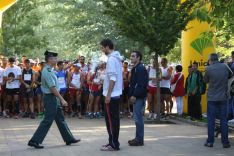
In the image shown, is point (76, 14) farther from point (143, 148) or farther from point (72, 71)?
point (143, 148)

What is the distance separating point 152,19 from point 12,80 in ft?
17.5

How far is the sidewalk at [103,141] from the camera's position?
11.3 meters

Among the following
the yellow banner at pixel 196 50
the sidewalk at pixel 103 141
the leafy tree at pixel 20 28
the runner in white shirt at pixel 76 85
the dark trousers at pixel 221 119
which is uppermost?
the leafy tree at pixel 20 28

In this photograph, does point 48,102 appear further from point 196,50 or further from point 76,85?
point 196,50

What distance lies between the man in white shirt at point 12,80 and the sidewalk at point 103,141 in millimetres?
2005

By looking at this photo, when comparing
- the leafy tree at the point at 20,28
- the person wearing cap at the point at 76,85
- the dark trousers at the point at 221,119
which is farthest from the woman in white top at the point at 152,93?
the leafy tree at the point at 20,28

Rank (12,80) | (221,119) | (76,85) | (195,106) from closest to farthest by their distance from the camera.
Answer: (221,119) → (195,106) → (12,80) → (76,85)

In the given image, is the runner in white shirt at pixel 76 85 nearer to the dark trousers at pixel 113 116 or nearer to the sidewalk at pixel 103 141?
the sidewalk at pixel 103 141

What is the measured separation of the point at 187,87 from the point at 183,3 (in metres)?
2.64

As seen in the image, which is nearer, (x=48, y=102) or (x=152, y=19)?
(x=48, y=102)

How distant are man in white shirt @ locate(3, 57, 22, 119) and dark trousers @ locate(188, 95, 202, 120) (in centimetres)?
579

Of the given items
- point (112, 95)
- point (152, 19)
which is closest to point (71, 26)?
point (152, 19)

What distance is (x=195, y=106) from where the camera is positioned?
18.2 meters

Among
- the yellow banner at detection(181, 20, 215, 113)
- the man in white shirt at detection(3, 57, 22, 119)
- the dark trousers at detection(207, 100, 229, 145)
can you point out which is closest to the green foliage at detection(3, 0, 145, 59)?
the yellow banner at detection(181, 20, 215, 113)
